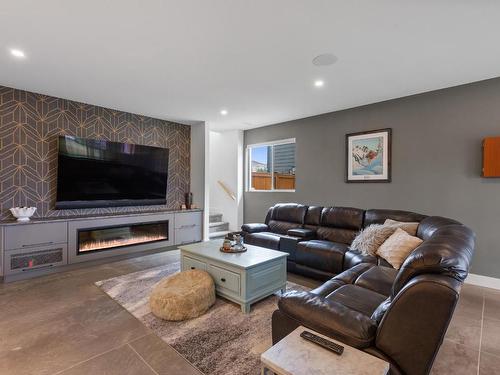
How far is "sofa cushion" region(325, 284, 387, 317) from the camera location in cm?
182

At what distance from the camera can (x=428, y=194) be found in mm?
3713

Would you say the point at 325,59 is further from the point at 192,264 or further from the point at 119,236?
the point at 119,236

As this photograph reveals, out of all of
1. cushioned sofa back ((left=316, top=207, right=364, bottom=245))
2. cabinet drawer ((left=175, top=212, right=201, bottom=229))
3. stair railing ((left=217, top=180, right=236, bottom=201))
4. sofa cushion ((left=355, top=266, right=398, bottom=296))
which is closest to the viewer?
sofa cushion ((left=355, top=266, right=398, bottom=296))

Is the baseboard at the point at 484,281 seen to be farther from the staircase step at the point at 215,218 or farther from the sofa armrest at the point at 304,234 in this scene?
the staircase step at the point at 215,218

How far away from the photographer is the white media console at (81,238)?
333cm

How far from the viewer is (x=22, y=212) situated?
3.47 metres

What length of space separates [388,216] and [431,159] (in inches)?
43.6

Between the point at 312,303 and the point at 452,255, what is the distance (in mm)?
745

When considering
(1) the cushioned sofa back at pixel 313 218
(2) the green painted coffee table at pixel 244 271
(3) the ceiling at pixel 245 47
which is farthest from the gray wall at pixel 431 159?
(2) the green painted coffee table at pixel 244 271

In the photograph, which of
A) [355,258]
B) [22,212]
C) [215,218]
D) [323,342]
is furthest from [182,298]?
[215,218]

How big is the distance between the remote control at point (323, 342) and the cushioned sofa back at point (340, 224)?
2651mm

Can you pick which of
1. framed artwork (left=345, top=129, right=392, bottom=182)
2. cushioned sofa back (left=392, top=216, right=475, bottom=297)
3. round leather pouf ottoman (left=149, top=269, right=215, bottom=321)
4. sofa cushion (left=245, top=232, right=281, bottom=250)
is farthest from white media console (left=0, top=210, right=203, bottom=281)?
cushioned sofa back (left=392, top=216, right=475, bottom=297)

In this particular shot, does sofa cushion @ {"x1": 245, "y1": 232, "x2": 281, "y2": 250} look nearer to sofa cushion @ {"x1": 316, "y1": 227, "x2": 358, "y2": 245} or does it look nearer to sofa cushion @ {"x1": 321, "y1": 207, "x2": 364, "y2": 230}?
sofa cushion @ {"x1": 316, "y1": 227, "x2": 358, "y2": 245}

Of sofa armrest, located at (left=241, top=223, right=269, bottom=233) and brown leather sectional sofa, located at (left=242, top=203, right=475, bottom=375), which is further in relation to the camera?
sofa armrest, located at (left=241, top=223, right=269, bottom=233)
